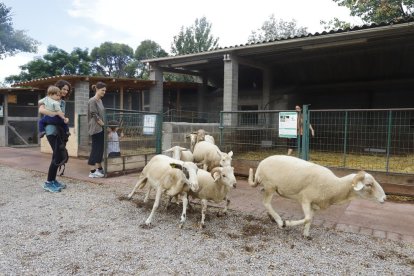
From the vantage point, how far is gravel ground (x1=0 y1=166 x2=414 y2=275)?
3139mm

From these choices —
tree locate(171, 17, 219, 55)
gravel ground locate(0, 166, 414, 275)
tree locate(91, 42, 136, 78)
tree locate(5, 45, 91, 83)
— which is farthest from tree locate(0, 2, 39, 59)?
gravel ground locate(0, 166, 414, 275)

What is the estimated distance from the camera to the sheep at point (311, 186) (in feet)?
12.5

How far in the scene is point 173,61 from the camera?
12547 millimetres

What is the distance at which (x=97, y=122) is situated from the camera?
6801mm

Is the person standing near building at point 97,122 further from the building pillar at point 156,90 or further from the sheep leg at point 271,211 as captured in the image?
the building pillar at point 156,90

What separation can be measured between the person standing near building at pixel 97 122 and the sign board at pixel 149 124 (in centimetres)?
148

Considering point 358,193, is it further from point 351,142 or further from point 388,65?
point 388,65

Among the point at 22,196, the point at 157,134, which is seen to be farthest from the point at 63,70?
the point at 22,196

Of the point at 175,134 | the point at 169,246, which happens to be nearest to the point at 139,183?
the point at 169,246

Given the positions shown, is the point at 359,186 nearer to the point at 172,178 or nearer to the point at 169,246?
the point at 169,246

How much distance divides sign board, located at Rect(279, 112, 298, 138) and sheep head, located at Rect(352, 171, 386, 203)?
324 cm

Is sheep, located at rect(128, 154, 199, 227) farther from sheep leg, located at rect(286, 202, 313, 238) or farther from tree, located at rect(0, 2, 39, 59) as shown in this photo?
tree, located at rect(0, 2, 39, 59)

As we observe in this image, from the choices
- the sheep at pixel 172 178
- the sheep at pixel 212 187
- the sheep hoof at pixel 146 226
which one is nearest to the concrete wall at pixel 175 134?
the sheep at pixel 172 178

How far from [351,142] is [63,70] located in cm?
2622
